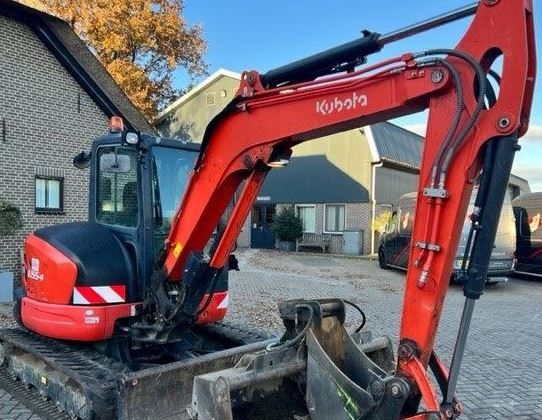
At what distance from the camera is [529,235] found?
16781mm

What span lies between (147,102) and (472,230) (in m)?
25.8

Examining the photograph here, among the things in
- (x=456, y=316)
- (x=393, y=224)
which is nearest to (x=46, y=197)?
(x=456, y=316)

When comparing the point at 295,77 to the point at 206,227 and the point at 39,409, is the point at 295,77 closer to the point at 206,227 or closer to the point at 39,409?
the point at 206,227

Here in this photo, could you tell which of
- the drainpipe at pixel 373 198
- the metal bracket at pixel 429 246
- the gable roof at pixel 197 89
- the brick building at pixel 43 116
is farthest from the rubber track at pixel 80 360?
the gable roof at pixel 197 89

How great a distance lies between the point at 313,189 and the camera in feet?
84.7

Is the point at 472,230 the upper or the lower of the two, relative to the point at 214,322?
upper

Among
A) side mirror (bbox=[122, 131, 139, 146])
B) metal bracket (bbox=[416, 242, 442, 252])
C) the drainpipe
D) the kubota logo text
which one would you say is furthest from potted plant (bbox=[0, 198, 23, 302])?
the drainpipe

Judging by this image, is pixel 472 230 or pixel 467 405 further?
pixel 467 405

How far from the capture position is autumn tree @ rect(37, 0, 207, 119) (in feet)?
78.1

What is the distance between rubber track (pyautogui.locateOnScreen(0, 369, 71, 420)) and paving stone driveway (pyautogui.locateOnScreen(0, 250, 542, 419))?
84mm

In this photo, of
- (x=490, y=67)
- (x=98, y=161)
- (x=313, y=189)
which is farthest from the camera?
(x=313, y=189)

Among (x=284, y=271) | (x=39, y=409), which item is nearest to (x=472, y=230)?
(x=39, y=409)

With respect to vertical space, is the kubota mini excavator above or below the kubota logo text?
below

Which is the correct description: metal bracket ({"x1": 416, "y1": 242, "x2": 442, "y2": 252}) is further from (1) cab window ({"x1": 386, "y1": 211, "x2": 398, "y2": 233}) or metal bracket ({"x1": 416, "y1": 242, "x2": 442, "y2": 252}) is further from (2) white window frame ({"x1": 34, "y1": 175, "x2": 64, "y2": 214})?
(1) cab window ({"x1": 386, "y1": 211, "x2": 398, "y2": 233})
